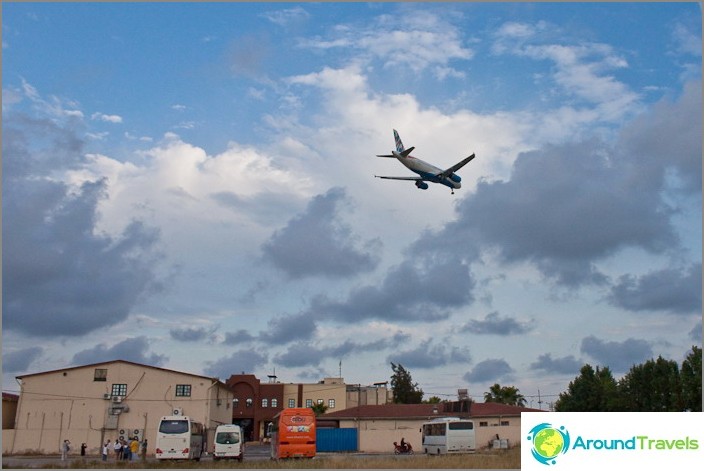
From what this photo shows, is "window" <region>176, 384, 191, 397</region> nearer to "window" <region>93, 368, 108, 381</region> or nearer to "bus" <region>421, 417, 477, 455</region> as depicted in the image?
"window" <region>93, 368, 108, 381</region>

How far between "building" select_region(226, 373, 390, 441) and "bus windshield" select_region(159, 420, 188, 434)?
51501mm

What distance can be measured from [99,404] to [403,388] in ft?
211

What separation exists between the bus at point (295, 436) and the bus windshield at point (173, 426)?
5336 millimetres

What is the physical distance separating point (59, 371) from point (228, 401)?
17.4 meters

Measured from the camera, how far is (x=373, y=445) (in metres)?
65.3

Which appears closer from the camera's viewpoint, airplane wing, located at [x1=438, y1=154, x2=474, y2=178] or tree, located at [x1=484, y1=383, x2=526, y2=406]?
airplane wing, located at [x1=438, y1=154, x2=474, y2=178]

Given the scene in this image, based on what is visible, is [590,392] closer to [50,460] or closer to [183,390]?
[183,390]

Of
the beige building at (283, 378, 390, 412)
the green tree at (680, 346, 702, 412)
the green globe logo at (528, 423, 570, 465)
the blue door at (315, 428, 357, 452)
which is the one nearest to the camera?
the green globe logo at (528, 423, 570, 465)

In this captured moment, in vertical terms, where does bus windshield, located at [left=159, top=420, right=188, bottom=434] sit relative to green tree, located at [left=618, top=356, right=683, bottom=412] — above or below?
below

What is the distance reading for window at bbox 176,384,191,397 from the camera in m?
62.3

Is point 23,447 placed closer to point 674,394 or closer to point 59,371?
point 59,371

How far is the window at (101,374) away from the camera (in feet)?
202

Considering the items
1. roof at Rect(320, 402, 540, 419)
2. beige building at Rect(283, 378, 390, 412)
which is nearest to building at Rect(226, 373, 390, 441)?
beige building at Rect(283, 378, 390, 412)

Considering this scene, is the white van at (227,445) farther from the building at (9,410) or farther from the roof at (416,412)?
the building at (9,410)
